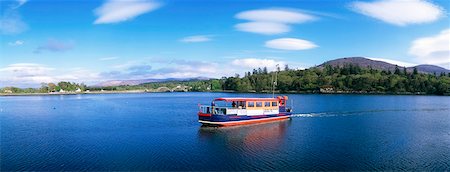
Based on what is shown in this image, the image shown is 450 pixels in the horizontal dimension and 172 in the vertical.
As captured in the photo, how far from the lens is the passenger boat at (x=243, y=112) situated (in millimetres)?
46531

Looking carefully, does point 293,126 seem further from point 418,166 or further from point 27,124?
point 27,124

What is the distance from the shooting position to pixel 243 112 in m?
49.1

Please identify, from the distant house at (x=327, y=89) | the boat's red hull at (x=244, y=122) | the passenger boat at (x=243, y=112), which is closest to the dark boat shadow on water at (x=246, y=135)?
the boat's red hull at (x=244, y=122)

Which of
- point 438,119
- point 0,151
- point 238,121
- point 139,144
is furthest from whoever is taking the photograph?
point 438,119

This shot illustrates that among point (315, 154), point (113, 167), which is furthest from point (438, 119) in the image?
point (113, 167)

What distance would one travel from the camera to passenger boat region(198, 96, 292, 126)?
46.5 m

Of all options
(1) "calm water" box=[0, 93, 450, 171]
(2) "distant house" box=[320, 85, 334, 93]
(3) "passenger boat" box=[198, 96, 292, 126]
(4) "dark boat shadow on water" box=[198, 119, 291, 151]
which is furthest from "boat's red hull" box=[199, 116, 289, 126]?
(2) "distant house" box=[320, 85, 334, 93]

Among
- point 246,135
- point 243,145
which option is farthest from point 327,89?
point 243,145

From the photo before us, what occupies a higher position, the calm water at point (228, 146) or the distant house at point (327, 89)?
the distant house at point (327, 89)

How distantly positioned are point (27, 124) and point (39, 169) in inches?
1236

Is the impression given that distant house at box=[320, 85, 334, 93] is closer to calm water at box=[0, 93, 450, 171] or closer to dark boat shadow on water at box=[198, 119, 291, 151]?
calm water at box=[0, 93, 450, 171]

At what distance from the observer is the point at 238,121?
1905 inches

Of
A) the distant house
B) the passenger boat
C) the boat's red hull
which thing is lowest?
the boat's red hull

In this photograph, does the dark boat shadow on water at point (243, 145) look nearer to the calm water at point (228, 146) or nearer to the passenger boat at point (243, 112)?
the calm water at point (228, 146)
